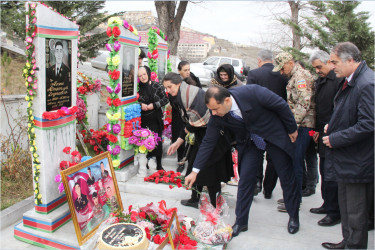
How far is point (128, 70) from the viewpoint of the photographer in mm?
4906

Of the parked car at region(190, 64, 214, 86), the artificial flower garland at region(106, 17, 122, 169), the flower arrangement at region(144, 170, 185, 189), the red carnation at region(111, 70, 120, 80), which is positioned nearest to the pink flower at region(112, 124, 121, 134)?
the artificial flower garland at region(106, 17, 122, 169)

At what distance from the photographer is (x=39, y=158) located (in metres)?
3.28

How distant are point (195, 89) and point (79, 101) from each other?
8.11 ft

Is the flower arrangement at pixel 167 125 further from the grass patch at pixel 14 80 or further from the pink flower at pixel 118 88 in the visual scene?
the grass patch at pixel 14 80

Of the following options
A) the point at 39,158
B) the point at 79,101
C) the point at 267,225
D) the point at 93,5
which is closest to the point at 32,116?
the point at 39,158

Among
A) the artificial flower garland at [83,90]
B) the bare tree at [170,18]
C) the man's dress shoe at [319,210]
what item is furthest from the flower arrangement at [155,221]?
the bare tree at [170,18]

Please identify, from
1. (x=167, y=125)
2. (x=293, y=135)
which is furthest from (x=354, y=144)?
(x=167, y=125)

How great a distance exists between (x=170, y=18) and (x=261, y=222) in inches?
→ 322

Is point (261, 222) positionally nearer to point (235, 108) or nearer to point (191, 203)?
point (191, 203)

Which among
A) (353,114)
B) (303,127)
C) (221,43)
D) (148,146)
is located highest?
(221,43)

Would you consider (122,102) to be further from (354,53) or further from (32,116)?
(354,53)

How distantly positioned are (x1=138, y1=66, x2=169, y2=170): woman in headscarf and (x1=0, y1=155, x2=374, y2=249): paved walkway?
630mm

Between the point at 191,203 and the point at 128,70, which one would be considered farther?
the point at 128,70

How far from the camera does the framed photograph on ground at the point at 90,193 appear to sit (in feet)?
10.3
